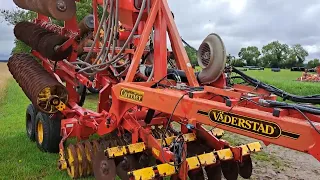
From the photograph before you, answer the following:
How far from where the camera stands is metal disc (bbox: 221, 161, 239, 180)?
452cm

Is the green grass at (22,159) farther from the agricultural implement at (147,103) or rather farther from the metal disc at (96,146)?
the metal disc at (96,146)

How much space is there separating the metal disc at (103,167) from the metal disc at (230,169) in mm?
1399

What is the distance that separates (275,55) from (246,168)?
4761 centimetres

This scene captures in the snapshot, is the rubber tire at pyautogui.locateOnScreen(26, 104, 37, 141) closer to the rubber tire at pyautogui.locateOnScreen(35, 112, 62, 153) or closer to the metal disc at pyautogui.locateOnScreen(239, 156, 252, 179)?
the rubber tire at pyautogui.locateOnScreen(35, 112, 62, 153)

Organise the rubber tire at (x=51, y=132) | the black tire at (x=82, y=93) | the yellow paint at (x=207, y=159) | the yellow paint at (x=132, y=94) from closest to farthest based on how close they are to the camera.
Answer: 1. the yellow paint at (x=132, y=94)
2. the yellow paint at (x=207, y=159)
3. the rubber tire at (x=51, y=132)
4. the black tire at (x=82, y=93)

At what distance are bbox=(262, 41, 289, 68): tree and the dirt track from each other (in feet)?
137

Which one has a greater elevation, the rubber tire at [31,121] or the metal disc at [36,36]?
the metal disc at [36,36]

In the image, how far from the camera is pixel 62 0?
5090 millimetres

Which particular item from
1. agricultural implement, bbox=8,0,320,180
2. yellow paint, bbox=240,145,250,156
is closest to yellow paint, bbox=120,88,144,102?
agricultural implement, bbox=8,0,320,180

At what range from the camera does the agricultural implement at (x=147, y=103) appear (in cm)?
284

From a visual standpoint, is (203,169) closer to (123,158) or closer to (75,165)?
(123,158)

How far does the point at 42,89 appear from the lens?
16.6 feet

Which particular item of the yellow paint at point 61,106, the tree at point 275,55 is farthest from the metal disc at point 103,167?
the tree at point 275,55

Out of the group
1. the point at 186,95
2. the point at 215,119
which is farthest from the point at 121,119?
the point at 215,119
